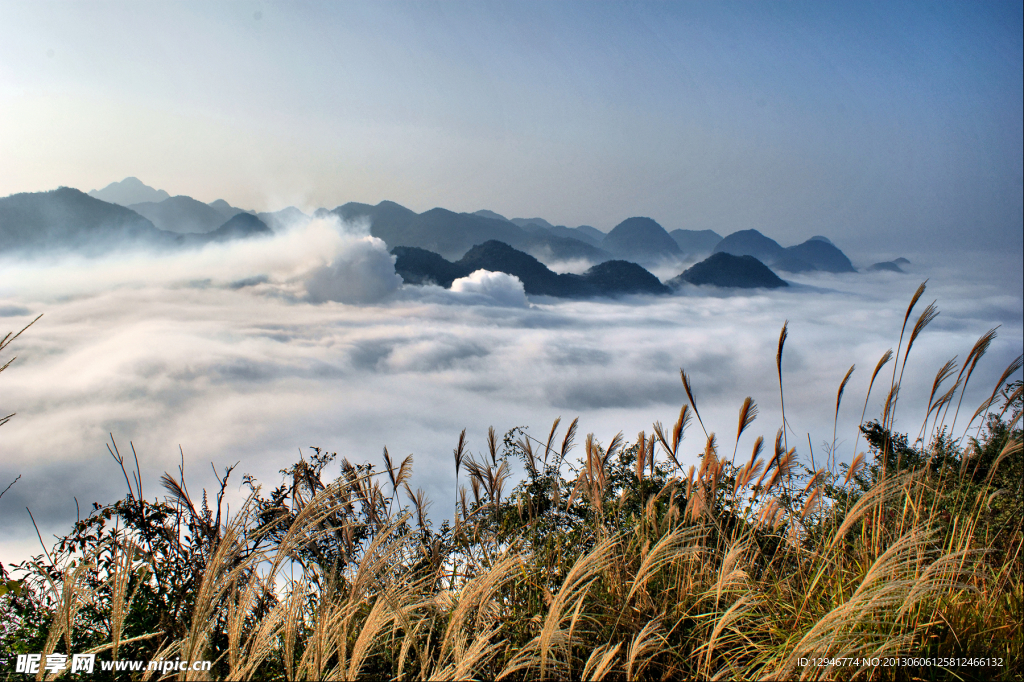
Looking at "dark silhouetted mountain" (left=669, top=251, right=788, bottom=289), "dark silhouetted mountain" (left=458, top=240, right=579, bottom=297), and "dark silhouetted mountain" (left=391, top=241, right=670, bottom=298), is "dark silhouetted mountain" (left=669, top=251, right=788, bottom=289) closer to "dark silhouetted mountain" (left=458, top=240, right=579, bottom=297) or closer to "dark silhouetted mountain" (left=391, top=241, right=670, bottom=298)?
"dark silhouetted mountain" (left=391, top=241, right=670, bottom=298)

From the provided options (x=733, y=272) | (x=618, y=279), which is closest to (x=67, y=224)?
(x=618, y=279)

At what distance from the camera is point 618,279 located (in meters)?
119

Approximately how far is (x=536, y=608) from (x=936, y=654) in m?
1.71

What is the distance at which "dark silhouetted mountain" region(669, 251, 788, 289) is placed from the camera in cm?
11812

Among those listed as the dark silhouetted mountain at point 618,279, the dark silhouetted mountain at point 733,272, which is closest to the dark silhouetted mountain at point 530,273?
the dark silhouetted mountain at point 618,279

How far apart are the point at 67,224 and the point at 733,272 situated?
114 metres

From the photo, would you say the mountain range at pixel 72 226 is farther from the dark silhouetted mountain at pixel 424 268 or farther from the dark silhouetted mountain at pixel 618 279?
the dark silhouetted mountain at pixel 618 279

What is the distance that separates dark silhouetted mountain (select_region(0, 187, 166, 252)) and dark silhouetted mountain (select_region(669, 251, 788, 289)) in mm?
106224

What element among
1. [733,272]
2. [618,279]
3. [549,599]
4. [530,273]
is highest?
[733,272]

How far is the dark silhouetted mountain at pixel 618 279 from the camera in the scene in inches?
4670

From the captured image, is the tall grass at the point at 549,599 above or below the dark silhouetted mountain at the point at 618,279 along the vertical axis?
below

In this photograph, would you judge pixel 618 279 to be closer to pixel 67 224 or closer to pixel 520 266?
pixel 520 266

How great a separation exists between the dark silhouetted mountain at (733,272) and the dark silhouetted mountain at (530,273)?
9379 millimetres

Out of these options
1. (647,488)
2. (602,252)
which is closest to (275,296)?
(602,252)
